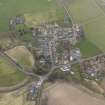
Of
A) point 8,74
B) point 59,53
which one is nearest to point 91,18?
point 59,53

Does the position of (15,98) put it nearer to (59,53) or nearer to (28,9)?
(59,53)

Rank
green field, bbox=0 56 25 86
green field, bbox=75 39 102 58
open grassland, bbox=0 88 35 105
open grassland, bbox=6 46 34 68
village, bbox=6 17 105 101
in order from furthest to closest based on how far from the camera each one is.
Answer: green field, bbox=75 39 102 58
open grassland, bbox=6 46 34 68
village, bbox=6 17 105 101
green field, bbox=0 56 25 86
open grassland, bbox=0 88 35 105

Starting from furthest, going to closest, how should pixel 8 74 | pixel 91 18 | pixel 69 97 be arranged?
1. pixel 91 18
2. pixel 8 74
3. pixel 69 97

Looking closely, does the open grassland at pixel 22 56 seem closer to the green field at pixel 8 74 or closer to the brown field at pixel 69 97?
the green field at pixel 8 74

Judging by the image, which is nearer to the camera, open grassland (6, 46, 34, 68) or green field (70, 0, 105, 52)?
open grassland (6, 46, 34, 68)

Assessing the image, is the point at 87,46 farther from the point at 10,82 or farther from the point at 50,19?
the point at 10,82

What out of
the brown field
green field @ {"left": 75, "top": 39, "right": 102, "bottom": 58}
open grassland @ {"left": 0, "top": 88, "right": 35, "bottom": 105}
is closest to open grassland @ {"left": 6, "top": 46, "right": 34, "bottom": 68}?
open grassland @ {"left": 0, "top": 88, "right": 35, "bottom": 105}

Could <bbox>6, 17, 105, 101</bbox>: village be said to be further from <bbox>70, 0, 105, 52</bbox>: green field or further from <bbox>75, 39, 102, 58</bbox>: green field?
<bbox>70, 0, 105, 52</bbox>: green field

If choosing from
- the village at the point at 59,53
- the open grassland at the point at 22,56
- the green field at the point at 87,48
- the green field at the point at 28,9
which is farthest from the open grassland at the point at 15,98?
the green field at the point at 28,9
